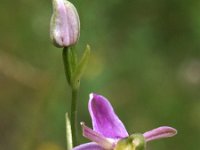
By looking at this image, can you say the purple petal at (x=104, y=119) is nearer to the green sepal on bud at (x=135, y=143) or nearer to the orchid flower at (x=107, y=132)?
the orchid flower at (x=107, y=132)

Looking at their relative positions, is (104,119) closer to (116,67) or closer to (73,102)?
(73,102)

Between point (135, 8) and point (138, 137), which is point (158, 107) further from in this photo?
point (138, 137)

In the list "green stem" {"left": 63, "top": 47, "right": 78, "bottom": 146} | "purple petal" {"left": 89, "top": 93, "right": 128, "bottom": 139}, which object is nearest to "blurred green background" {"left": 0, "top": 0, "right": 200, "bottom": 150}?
"green stem" {"left": 63, "top": 47, "right": 78, "bottom": 146}

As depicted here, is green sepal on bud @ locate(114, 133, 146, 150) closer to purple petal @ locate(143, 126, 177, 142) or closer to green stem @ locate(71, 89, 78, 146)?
purple petal @ locate(143, 126, 177, 142)

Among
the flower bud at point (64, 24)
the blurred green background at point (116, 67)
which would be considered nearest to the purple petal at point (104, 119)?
the flower bud at point (64, 24)

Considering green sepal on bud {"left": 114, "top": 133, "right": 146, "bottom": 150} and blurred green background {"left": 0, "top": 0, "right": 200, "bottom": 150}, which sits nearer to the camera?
green sepal on bud {"left": 114, "top": 133, "right": 146, "bottom": 150}

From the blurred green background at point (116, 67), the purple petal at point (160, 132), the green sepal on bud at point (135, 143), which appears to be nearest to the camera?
the green sepal on bud at point (135, 143)
